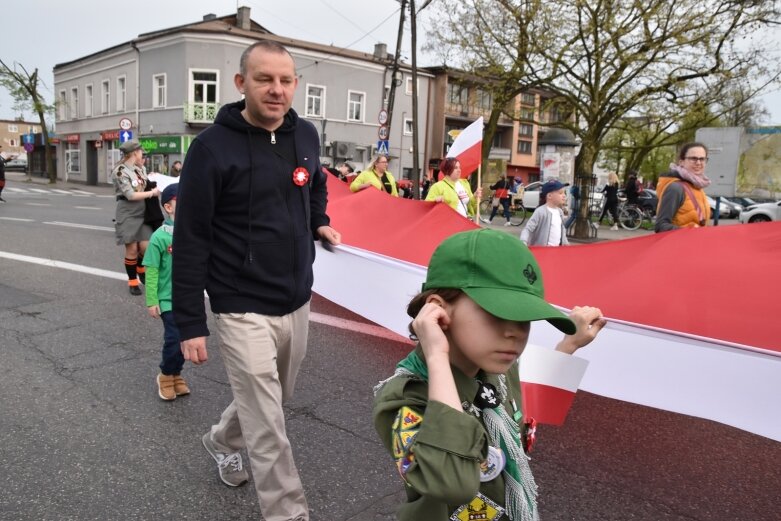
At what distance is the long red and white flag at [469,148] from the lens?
7.56 metres

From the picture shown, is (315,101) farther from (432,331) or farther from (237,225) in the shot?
(432,331)

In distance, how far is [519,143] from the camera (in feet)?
196

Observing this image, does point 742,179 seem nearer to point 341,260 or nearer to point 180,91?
point 341,260

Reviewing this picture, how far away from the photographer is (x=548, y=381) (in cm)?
231

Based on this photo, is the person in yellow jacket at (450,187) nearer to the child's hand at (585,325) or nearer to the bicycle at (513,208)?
the child's hand at (585,325)

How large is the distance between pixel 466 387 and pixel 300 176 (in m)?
1.39

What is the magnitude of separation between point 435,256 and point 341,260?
13.6 feet

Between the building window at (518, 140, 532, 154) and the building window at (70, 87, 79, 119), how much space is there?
126ft

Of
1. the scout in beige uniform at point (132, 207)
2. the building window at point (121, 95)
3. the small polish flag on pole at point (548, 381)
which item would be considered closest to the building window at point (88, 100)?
the building window at point (121, 95)

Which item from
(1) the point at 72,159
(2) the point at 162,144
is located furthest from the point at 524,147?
(1) the point at 72,159

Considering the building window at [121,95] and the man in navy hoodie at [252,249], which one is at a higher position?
the building window at [121,95]

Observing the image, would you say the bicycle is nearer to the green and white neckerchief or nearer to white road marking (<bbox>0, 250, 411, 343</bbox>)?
white road marking (<bbox>0, 250, 411, 343</bbox>)

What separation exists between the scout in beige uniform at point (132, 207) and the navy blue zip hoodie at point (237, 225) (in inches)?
210

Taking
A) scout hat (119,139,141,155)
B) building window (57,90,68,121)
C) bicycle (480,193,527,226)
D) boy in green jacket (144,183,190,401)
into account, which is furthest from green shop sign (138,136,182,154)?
boy in green jacket (144,183,190,401)
